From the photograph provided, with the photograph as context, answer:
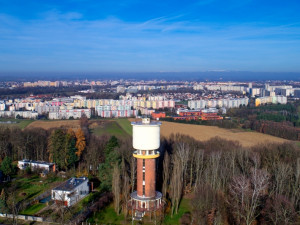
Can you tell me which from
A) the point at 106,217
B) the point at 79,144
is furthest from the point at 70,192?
the point at 79,144

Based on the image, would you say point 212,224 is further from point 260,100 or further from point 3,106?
point 260,100

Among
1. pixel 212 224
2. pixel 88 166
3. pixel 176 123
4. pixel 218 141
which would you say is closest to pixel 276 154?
pixel 218 141

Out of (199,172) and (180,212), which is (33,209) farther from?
(199,172)

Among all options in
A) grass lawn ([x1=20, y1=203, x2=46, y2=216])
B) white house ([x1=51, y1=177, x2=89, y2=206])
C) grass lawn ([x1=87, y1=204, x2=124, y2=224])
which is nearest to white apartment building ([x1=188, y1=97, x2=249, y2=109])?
white house ([x1=51, y1=177, x2=89, y2=206])

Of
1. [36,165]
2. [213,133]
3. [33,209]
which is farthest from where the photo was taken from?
[213,133]

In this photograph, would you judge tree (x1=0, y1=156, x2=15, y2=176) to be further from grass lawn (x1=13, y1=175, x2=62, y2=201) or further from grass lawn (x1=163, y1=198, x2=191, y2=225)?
grass lawn (x1=163, y1=198, x2=191, y2=225)

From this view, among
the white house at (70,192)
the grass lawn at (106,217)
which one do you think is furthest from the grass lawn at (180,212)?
the white house at (70,192)

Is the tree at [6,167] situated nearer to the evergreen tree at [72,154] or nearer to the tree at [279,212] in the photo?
the evergreen tree at [72,154]

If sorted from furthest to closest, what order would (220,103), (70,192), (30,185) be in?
1. (220,103)
2. (30,185)
3. (70,192)
